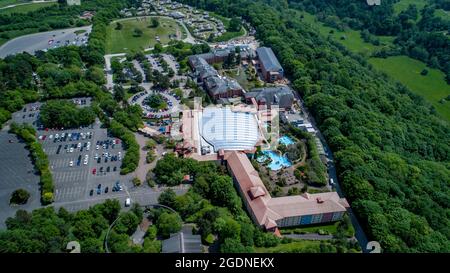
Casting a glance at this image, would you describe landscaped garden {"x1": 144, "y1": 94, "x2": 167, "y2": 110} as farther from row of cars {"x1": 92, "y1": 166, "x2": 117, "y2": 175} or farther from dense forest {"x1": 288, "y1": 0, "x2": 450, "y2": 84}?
dense forest {"x1": 288, "y1": 0, "x2": 450, "y2": 84}

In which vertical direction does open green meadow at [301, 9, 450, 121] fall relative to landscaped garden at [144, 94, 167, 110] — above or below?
below

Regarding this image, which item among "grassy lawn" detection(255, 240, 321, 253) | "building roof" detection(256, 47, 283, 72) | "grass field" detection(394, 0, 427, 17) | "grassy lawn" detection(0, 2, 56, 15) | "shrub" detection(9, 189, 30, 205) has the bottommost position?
"grassy lawn" detection(255, 240, 321, 253)

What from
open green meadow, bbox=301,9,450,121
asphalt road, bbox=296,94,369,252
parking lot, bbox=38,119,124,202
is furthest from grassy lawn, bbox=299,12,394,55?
parking lot, bbox=38,119,124,202

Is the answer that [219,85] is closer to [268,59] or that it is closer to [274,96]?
[274,96]

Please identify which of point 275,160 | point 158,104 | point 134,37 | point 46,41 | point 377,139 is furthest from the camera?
point 134,37

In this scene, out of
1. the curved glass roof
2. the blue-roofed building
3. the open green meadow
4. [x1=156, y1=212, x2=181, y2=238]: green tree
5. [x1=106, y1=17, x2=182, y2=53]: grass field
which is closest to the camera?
[x1=156, y1=212, x2=181, y2=238]: green tree

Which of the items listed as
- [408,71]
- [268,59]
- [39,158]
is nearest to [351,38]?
[408,71]
